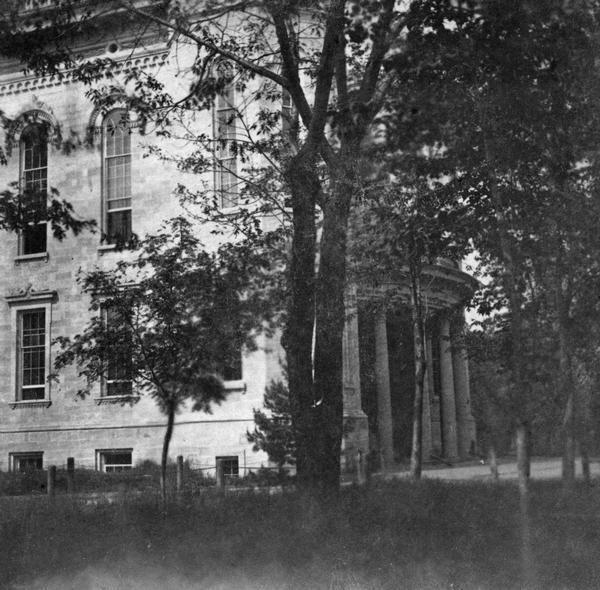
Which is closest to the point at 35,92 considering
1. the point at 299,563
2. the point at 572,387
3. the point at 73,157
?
the point at 73,157

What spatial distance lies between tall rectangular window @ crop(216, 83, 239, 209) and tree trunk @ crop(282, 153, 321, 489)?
1393mm

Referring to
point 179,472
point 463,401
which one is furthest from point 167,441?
point 463,401

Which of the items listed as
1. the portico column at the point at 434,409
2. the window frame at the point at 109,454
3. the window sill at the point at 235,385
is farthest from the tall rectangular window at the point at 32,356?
the portico column at the point at 434,409

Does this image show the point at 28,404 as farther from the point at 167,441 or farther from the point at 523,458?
the point at 523,458

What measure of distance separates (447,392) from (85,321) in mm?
4813

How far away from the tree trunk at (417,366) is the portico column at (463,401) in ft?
1.53

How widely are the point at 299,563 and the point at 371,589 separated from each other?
83 centimetres

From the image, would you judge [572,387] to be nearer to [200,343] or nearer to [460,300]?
[460,300]

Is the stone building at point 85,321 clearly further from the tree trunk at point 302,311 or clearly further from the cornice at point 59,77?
the tree trunk at point 302,311

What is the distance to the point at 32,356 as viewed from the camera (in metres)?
10.7

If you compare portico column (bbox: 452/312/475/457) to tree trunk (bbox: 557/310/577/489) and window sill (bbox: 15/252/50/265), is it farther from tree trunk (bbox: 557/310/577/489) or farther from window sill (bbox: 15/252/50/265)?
window sill (bbox: 15/252/50/265)

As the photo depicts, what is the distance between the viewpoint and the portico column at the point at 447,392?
955 centimetres

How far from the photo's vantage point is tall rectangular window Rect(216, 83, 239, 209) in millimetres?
10758

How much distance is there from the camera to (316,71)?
988 centimetres
